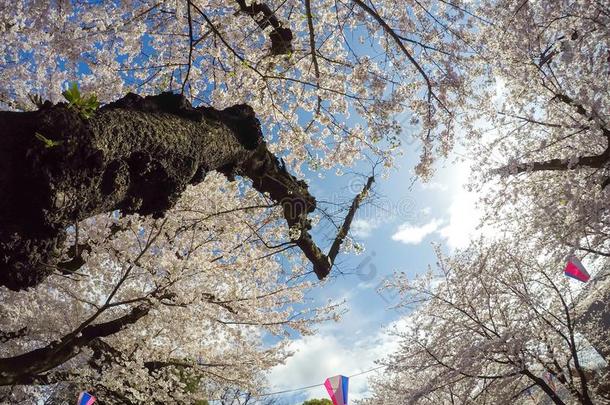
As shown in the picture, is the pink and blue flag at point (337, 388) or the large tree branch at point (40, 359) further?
the pink and blue flag at point (337, 388)

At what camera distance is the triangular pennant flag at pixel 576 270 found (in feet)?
24.0

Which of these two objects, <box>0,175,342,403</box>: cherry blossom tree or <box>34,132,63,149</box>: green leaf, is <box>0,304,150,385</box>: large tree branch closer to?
<box>0,175,342,403</box>: cherry blossom tree

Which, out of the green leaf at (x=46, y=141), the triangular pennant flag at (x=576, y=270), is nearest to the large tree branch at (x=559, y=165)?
the triangular pennant flag at (x=576, y=270)

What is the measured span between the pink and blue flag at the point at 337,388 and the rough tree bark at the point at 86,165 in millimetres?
7354

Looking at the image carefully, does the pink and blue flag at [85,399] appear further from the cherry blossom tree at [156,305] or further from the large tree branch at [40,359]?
the large tree branch at [40,359]

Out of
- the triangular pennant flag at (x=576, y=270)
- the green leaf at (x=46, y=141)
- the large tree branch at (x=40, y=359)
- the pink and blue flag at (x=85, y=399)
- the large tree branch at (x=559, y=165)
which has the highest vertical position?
the large tree branch at (x=559, y=165)

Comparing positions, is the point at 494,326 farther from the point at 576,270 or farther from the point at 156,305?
the point at 156,305

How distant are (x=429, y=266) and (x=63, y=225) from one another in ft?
31.2

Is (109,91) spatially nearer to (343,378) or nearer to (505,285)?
(343,378)

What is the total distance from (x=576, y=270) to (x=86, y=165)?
8.78 meters

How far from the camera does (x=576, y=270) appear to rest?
24.2ft

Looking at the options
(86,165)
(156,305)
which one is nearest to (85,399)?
(156,305)

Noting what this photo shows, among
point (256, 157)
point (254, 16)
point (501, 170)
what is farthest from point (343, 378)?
point (254, 16)

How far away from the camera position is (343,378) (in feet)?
27.3
